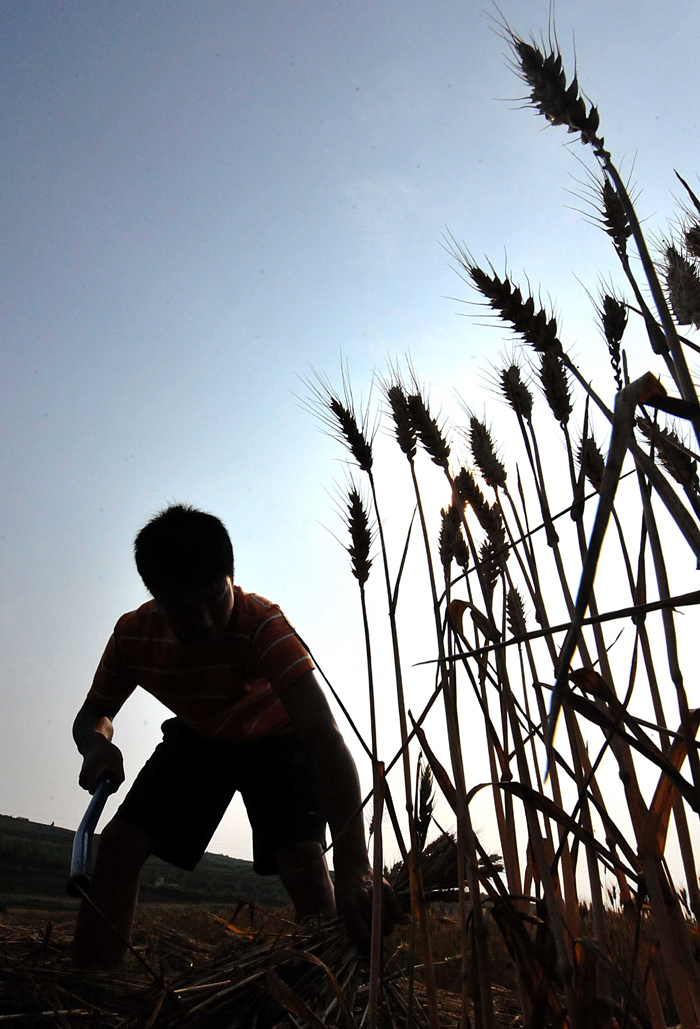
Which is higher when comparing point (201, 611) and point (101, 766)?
point (201, 611)

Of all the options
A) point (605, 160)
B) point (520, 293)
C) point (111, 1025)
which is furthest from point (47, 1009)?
point (605, 160)

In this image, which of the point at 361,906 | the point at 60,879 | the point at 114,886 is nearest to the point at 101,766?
the point at 114,886

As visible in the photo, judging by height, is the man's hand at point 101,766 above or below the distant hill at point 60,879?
above

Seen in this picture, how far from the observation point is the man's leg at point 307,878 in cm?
230

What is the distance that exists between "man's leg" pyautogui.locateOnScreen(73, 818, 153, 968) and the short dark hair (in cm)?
95

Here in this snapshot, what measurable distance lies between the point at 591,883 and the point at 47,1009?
119 centimetres

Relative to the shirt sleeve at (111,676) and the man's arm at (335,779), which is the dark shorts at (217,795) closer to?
the shirt sleeve at (111,676)

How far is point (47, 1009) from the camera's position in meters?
1.38

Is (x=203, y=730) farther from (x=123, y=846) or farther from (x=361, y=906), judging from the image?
(x=361, y=906)

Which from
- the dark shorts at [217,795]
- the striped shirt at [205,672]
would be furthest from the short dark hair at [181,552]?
the dark shorts at [217,795]

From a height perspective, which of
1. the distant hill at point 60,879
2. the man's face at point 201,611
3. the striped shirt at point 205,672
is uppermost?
the man's face at point 201,611

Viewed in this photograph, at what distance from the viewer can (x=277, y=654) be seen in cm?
235

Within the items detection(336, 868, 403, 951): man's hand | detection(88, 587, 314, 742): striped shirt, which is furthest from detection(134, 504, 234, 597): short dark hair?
detection(336, 868, 403, 951): man's hand

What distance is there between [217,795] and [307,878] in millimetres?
644
